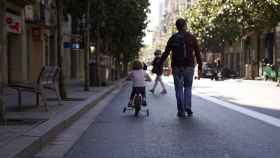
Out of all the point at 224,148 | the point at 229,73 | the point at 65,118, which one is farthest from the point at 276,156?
the point at 229,73

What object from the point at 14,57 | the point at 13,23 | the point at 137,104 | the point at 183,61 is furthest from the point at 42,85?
the point at 14,57

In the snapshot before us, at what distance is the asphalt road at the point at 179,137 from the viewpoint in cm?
755

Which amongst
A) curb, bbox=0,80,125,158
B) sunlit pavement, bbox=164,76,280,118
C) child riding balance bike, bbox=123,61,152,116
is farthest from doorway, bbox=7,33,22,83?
curb, bbox=0,80,125,158

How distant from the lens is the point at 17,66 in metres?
29.2

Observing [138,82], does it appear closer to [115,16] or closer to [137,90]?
[137,90]

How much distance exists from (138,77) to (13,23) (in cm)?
1450

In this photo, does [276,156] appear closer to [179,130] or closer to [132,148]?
[132,148]

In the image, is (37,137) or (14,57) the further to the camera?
(14,57)

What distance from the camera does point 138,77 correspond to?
13266 mm

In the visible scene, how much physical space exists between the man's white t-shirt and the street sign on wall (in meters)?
13.1

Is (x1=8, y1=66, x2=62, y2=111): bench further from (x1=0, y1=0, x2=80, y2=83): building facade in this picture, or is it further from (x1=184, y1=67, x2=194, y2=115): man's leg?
(x1=0, y1=0, x2=80, y2=83): building facade

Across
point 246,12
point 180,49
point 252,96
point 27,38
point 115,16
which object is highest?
point 246,12

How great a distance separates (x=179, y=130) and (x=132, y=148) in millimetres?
1998

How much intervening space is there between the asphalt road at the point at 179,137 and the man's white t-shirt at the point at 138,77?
0.83m
